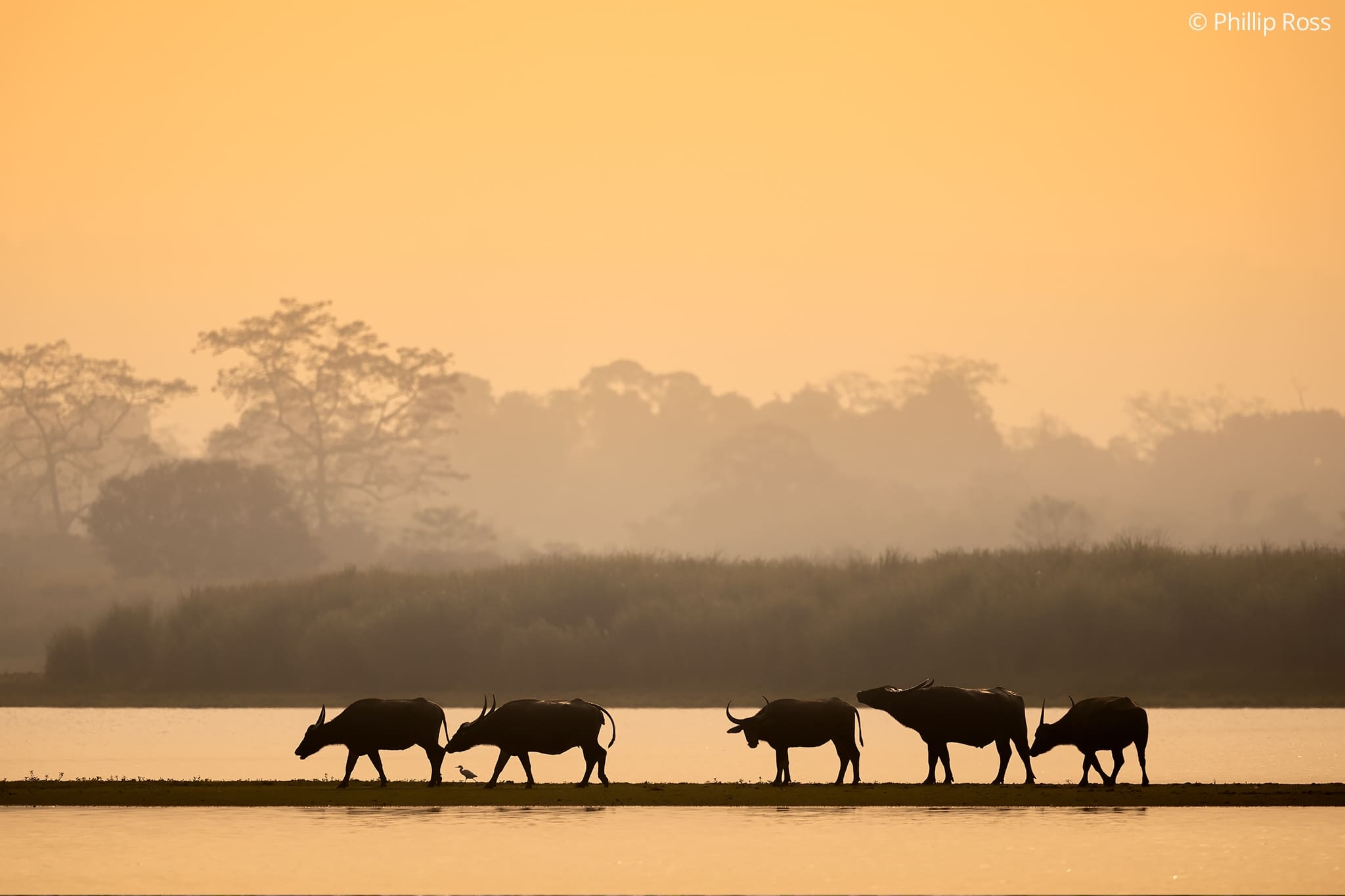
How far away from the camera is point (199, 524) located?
8175cm

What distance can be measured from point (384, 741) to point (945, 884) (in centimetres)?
922

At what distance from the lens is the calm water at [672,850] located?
16938 millimetres

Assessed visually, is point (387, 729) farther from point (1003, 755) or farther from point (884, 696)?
point (1003, 755)

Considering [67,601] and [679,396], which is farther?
[679,396]

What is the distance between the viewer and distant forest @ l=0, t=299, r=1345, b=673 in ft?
271

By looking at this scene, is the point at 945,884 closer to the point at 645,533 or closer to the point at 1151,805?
the point at 1151,805

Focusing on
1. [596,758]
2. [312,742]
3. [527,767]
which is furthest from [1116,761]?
[312,742]

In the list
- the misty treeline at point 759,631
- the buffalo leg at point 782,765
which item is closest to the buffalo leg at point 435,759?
the buffalo leg at point 782,765

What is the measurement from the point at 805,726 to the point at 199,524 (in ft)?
203

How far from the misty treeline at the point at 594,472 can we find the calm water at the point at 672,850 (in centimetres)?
6084

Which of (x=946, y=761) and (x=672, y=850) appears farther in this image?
(x=946, y=761)

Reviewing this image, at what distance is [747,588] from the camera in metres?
58.7

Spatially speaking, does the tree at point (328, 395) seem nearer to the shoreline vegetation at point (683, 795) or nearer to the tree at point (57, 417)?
the tree at point (57, 417)

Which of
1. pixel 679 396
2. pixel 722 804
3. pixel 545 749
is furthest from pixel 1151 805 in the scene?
pixel 679 396
